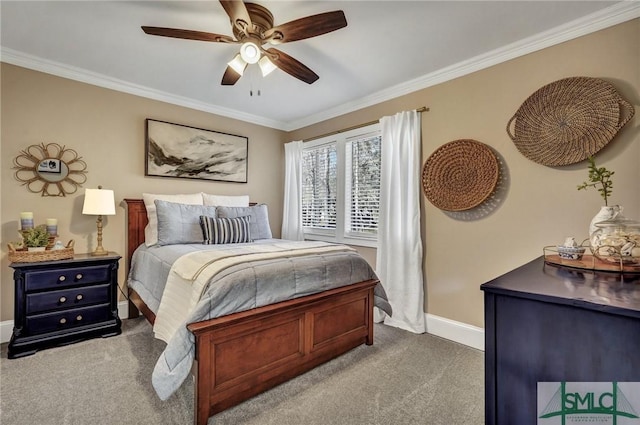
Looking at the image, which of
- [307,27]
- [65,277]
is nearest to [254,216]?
[65,277]

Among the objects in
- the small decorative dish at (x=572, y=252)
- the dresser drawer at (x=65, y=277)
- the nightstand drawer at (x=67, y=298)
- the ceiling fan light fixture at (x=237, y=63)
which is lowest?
the nightstand drawer at (x=67, y=298)

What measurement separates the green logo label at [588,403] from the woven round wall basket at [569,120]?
186 cm

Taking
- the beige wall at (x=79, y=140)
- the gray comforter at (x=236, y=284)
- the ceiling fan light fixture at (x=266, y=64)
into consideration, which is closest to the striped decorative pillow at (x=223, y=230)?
the gray comforter at (x=236, y=284)

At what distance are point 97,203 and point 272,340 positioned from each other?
216 centimetres

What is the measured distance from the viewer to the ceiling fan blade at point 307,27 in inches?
66.7

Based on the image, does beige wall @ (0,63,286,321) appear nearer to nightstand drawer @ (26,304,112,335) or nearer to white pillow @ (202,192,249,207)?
white pillow @ (202,192,249,207)

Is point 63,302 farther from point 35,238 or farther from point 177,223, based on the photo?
point 177,223

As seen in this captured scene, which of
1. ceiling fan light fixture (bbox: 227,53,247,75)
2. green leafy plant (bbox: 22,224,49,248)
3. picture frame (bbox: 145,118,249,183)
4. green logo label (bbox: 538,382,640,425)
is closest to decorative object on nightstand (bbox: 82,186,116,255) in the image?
green leafy plant (bbox: 22,224,49,248)

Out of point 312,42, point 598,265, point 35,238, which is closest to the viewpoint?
point 598,265

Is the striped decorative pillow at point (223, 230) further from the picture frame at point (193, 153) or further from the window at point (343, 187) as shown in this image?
the window at point (343, 187)

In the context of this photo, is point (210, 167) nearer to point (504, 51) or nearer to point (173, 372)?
point (173, 372)

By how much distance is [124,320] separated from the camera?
3127 mm

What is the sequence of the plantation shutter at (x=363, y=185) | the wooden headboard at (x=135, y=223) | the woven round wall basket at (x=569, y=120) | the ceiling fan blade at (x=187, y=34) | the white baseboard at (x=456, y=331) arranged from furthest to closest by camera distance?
1. the plantation shutter at (x=363, y=185)
2. the wooden headboard at (x=135, y=223)
3. the white baseboard at (x=456, y=331)
4. the woven round wall basket at (x=569, y=120)
5. the ceiling fan blade at (x=187, y=34)

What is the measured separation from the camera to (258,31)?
194 centimetres
